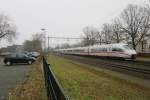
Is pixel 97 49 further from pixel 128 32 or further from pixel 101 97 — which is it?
pixel 101 97

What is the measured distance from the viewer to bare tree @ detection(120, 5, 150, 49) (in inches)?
3342

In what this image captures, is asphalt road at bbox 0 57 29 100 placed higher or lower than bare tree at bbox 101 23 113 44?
lower

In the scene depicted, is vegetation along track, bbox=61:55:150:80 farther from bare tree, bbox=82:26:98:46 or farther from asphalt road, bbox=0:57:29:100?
bare tree, bbox=82:26:98:46

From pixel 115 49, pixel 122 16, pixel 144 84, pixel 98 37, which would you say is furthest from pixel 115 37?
pixel 144 84

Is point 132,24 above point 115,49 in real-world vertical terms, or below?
above

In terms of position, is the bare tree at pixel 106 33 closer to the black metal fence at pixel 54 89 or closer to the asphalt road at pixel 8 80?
the asphalt road at pixel 8 80

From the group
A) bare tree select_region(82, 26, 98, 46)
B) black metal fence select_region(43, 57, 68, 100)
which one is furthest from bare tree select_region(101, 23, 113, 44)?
black metal fence select_region(43, 57, 68, 100)

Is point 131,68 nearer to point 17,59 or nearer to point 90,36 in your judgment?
point 17,59

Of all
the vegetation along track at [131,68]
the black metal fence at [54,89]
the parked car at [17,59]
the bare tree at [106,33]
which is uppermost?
the bare tree at [106,33]

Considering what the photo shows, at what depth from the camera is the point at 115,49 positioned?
5247cm

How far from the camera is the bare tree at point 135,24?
8489 cm

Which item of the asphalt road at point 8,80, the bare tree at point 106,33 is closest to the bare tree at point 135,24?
the bare tree at point 106,33

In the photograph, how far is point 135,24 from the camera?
90062mm

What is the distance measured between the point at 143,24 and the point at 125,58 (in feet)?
128
